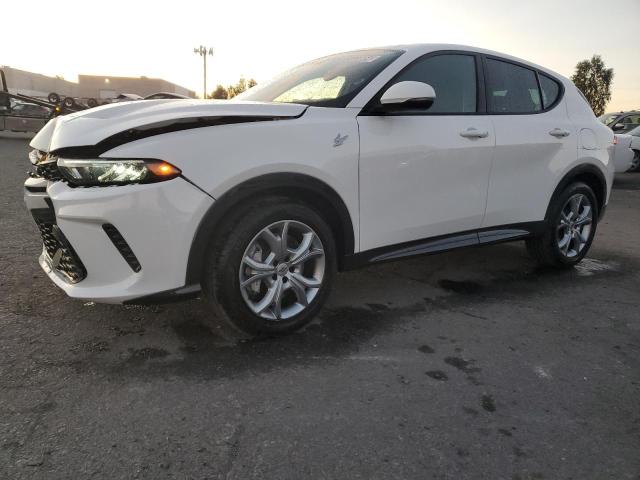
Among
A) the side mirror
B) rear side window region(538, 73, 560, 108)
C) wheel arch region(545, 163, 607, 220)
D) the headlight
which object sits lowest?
wheel arch region(545, 163, 607, 220)

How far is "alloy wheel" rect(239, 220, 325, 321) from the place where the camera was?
2721mm

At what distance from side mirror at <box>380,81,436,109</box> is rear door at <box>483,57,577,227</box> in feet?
3.33

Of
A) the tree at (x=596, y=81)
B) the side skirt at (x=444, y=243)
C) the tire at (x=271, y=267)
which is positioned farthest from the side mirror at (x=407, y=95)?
the tree at (x=596, y=81)

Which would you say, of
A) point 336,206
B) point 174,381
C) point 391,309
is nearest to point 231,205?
point 336,206

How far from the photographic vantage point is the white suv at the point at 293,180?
242 centimetres

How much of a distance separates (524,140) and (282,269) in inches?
87.3

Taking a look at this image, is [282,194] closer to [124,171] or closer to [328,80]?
[124,171]

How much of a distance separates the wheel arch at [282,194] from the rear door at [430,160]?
0.13m

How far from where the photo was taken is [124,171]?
237 cm

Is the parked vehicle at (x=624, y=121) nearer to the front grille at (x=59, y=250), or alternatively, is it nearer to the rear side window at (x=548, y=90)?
the rear side window at (x=548, y=90)

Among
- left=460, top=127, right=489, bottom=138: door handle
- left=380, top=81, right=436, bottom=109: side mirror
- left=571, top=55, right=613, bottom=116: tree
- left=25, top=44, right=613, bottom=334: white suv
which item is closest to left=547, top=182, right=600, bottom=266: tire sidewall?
left=25, top=44, right=613, bottom=334: white suv

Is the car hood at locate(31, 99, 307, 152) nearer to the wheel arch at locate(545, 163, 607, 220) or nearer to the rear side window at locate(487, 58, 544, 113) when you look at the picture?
the rear side window at locate(487, 58, 544, 113)

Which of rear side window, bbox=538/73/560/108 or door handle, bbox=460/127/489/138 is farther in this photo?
rear side window, bbox=538/73/560/108

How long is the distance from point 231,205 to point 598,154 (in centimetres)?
349
